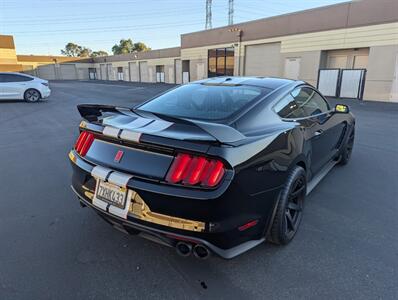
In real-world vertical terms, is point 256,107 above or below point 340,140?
above

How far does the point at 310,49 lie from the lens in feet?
63.4

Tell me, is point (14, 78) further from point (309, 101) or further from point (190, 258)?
point (190, 258)

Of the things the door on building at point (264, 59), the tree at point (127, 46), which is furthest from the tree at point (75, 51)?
the door on building at point (264, 59)

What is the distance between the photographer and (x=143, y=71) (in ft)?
145

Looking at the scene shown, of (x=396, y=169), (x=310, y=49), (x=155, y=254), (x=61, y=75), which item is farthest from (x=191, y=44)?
(x=61, y=75)

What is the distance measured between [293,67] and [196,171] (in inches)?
833

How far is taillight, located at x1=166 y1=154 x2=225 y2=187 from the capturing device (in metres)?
1.84

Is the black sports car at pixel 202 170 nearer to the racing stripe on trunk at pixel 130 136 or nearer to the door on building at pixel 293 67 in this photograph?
the racing stripe on trunk at pixel 130 136

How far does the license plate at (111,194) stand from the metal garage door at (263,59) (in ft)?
71.7

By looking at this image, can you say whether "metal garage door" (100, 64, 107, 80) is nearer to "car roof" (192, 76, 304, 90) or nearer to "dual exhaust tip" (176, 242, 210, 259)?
"car roof" (192, 76, 304, 90)

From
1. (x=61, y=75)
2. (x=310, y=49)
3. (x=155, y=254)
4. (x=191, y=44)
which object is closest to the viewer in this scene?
(x=155, y=254)

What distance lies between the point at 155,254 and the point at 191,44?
31574mm

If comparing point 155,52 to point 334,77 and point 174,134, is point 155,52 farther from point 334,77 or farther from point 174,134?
point 174,134

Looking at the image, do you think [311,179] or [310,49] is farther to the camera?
[310,49]
